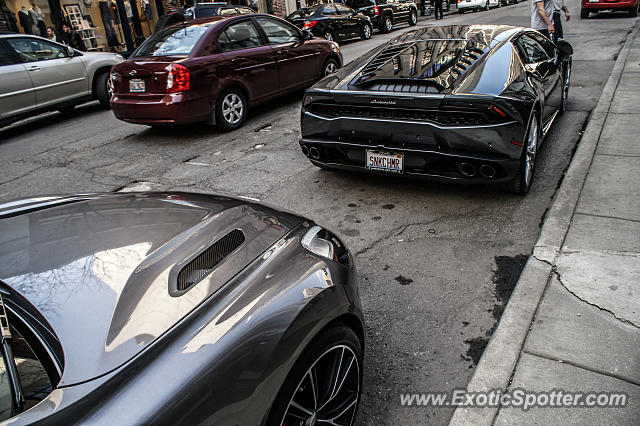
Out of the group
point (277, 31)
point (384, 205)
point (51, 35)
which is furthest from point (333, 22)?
point (384, 205)

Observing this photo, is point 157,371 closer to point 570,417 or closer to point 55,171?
point 570,417

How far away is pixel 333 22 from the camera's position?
1864 centimetres

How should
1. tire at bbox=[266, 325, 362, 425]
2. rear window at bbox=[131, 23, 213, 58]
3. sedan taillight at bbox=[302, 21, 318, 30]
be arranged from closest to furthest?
1. tire at bbox=[266, 325, 362, 425]
2. rear window at bbox=[131, 23, 213, 58]
3. sedan taillight at bbox=[302, 21, 318, 30]

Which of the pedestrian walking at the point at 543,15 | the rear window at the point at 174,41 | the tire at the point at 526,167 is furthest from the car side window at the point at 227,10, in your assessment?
the tire at the point at 526,167

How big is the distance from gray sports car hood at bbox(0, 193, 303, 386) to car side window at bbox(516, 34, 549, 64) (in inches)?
147

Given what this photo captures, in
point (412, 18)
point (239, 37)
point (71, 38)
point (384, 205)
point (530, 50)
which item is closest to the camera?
point (384, 205)

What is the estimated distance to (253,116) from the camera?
8.75 m

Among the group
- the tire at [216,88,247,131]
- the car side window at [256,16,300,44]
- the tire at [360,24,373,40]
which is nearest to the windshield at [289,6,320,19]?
the tire at [360,24,373,40]

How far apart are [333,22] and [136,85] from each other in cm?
1256

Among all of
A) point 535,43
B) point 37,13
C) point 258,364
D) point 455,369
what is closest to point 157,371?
point 258,364

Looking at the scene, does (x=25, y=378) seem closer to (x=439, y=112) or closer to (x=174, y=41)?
(x=439, y=112)

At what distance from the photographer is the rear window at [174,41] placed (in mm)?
7659

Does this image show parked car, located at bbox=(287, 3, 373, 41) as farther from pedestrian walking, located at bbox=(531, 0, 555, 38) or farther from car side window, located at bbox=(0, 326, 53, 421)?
car side window, located at bbox=(0, 326, 53, 421)

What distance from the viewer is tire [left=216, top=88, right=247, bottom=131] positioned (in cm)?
777
